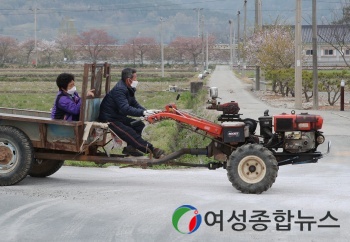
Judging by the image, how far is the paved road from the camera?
30.7 feet

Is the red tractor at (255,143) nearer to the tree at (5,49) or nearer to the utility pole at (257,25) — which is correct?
the utility pole at (257,25)

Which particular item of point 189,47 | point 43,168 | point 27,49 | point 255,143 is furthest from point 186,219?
point 189,47

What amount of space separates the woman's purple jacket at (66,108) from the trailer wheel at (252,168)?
2615 mm

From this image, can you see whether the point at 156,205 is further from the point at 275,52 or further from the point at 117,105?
the point at 275,52

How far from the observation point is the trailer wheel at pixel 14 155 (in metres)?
12.5

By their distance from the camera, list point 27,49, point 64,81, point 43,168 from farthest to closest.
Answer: point 27,49 < point 43,168 < point 64,81

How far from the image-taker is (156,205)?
1096 cm

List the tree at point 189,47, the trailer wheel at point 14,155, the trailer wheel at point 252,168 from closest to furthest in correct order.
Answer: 1. the trailer wheel at point 252,168
2. the trailer wheel at point 14,155
3. the tree at point 189,47

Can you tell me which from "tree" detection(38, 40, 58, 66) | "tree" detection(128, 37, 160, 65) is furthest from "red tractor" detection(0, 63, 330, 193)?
"tree" detection(38, 40, 58, 66)

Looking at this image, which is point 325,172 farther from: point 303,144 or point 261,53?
point 261,53

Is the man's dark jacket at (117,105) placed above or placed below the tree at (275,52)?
below

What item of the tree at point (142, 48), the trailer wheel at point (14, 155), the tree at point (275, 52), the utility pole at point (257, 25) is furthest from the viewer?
the tree at point (142, 48)

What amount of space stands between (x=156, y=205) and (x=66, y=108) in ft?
8.31

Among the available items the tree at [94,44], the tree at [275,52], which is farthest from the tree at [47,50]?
the tree at [275,52]
